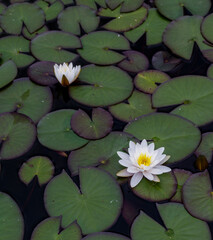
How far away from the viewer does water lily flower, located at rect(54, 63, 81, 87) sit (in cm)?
261

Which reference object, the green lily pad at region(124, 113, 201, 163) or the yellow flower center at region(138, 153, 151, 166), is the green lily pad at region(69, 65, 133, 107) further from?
the yellow flower center at region(138, 153, 151, 166)

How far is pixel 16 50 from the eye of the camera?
10.0 feet

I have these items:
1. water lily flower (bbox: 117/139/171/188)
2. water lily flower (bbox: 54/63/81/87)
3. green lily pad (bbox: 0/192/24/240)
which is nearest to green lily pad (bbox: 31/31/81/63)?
water lily flower (bbox: 54/63/81/87)

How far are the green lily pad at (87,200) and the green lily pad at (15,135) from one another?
0.37 metres

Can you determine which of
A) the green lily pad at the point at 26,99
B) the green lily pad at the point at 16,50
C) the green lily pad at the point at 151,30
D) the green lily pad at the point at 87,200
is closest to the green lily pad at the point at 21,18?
the green lily pad at the point at 16,50

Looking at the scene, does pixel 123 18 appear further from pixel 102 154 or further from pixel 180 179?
pixel 180 179

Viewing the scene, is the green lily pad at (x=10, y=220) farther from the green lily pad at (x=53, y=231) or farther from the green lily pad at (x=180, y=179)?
the green lily pad at (x=180, y=179)

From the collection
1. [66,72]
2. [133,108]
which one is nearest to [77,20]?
[66,72]

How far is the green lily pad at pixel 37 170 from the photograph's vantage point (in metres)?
2.16

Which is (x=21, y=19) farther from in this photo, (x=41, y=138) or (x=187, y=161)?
(x=187, y=161)

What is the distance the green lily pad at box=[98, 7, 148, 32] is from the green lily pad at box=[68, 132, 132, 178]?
4.26ft

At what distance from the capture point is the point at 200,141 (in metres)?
2.26

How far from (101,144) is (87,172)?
241mm

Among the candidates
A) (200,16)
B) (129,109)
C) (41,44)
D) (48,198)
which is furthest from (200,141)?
(41,44)
